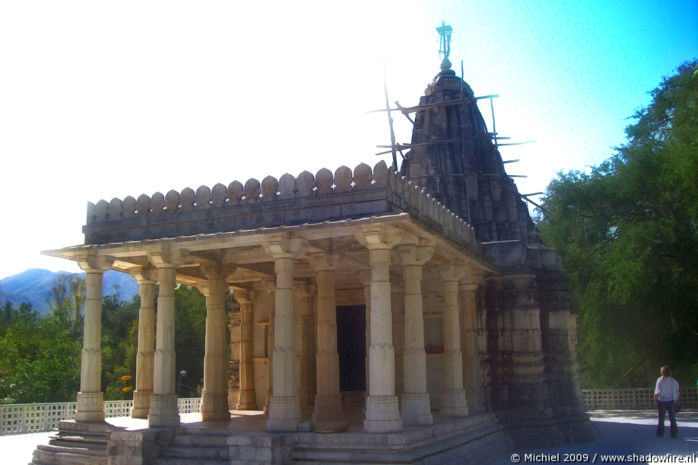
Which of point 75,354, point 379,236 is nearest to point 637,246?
point 379,236

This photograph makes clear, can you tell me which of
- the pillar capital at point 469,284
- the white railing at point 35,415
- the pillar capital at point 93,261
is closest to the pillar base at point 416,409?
the pillar capital at point 469,284

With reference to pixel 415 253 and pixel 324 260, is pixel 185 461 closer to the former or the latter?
pixel 324 260

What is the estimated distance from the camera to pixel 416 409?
12.8 metres

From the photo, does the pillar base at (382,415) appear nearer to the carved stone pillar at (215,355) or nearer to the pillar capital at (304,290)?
the carved stone pillar at (215,355)

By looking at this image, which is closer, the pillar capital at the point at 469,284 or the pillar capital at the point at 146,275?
the pillar capital at the point at 146,275

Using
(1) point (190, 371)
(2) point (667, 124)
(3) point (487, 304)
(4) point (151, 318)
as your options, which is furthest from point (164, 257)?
(1) point (190, 371)

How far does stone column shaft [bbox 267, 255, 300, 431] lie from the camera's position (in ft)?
39.1

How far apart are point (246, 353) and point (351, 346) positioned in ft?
10.7

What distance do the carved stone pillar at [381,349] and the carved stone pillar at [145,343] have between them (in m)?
5.95

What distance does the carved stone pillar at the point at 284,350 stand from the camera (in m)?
11.9

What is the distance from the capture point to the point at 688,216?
24016 mm

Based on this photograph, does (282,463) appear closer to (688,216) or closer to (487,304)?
(487,304)

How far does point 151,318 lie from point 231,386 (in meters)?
6.61

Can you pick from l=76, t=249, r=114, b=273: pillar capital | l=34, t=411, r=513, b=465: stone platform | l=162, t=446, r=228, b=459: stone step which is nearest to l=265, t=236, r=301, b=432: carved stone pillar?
l=34, t=411, r=513, b=465: stone platform
